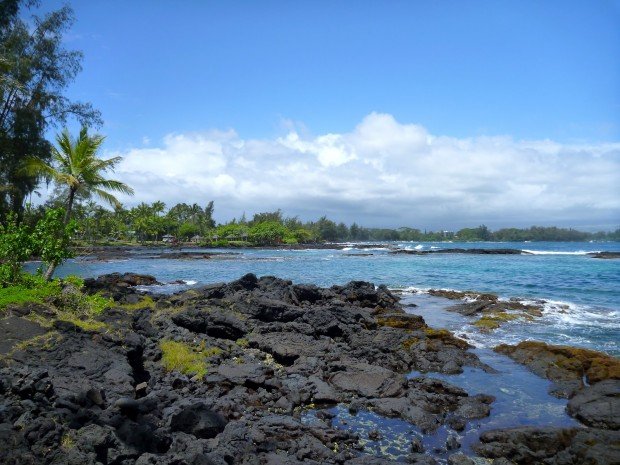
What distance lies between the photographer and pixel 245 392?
31.1ft

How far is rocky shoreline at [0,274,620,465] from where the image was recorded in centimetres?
597

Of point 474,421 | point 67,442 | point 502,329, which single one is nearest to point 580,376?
point 474,421

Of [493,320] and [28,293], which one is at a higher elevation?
[28,293]

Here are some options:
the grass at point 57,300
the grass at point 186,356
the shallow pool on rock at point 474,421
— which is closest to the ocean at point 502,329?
the shallow pool on rock at point 474,421

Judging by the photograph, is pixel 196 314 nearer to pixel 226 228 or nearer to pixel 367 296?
pixel 367 296

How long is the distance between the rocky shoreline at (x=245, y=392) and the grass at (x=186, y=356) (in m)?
0.04

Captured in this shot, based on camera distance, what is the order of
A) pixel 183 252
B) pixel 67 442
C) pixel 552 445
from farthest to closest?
1. pixel 183 252
2. pixel 552 445
3. pixel 67 442

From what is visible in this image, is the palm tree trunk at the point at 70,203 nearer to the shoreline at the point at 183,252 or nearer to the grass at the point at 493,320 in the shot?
the grass at the point at 493,320

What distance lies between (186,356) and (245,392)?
2.54m

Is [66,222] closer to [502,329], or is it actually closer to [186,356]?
[186,356]

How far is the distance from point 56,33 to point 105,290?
12660 millimetres

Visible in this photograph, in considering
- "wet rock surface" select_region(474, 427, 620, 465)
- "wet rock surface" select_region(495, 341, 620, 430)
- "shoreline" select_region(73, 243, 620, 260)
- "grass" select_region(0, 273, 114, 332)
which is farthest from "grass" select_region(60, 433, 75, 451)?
"shoreline" select_region(73, 243, 620, 260)

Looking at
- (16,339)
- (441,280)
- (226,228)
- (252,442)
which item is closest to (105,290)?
(16,339)

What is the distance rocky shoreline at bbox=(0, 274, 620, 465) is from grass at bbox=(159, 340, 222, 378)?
4 centimetres
